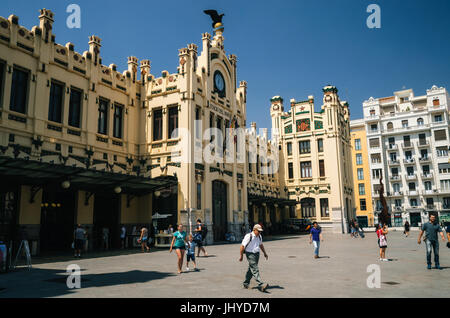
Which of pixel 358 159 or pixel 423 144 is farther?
pixel 358 159

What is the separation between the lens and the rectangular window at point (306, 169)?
5116cm

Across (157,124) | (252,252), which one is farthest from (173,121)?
(252,252)

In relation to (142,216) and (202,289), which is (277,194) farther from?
(202,289)

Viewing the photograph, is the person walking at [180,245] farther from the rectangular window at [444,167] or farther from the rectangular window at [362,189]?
the rectangular window at [362,189]

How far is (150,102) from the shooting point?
2886 centimetres

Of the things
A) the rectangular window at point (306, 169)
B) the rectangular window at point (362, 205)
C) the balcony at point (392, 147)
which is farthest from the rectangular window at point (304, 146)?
the balcony at point (392, 147)

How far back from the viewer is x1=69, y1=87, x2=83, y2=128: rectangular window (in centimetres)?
2336

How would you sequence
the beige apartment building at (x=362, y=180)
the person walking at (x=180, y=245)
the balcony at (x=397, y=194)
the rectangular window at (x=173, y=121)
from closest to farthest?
the person walking at (x=180, y=245)
the rectangular window at (x=173, y=121)
the balcony at (x=397, y=194)
the beige apartment building at (x=362, y=180)

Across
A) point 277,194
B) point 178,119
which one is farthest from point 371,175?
point 178,119

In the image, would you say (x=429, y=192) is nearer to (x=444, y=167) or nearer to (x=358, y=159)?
(x=444, y=167)

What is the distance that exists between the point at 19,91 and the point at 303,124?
38693 mm

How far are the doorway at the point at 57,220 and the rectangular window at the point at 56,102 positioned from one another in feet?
14.9

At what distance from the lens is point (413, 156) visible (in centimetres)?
7212

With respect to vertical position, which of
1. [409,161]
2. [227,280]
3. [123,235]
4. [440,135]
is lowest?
[227,280]
